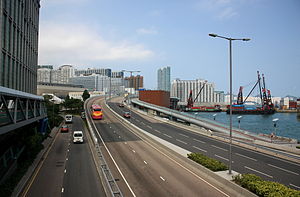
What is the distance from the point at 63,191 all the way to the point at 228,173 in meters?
13.9

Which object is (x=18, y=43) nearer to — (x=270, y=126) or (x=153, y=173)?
(x=153, y=173)

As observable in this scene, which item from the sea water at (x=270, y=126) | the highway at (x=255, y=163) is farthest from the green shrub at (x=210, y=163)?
the sea water at (x=270, y=126)

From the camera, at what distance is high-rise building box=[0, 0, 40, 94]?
28672 millimetres

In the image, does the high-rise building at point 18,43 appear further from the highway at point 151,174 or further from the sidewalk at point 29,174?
the highway at point 151,174

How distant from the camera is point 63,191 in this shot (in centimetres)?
1761

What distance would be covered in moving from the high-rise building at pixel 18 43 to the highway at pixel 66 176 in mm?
12196

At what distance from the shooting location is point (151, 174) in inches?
838

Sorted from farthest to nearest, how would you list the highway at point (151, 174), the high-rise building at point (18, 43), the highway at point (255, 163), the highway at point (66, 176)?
the high-rise building at point (18, 43), the highway at point (255, 163), the highway at point (66, 176), the highway at point (151, 174)

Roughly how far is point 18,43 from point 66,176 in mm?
24485

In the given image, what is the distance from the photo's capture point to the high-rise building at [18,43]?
28.7m

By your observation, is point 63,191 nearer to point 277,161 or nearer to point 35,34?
point 277,161

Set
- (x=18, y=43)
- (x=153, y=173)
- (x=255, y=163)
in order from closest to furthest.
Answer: (x=153, y=173) → (x=255, y=163) → (x=18, y=43)

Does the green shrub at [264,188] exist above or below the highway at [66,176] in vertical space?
above

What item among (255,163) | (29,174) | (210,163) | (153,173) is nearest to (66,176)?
(29,174)
